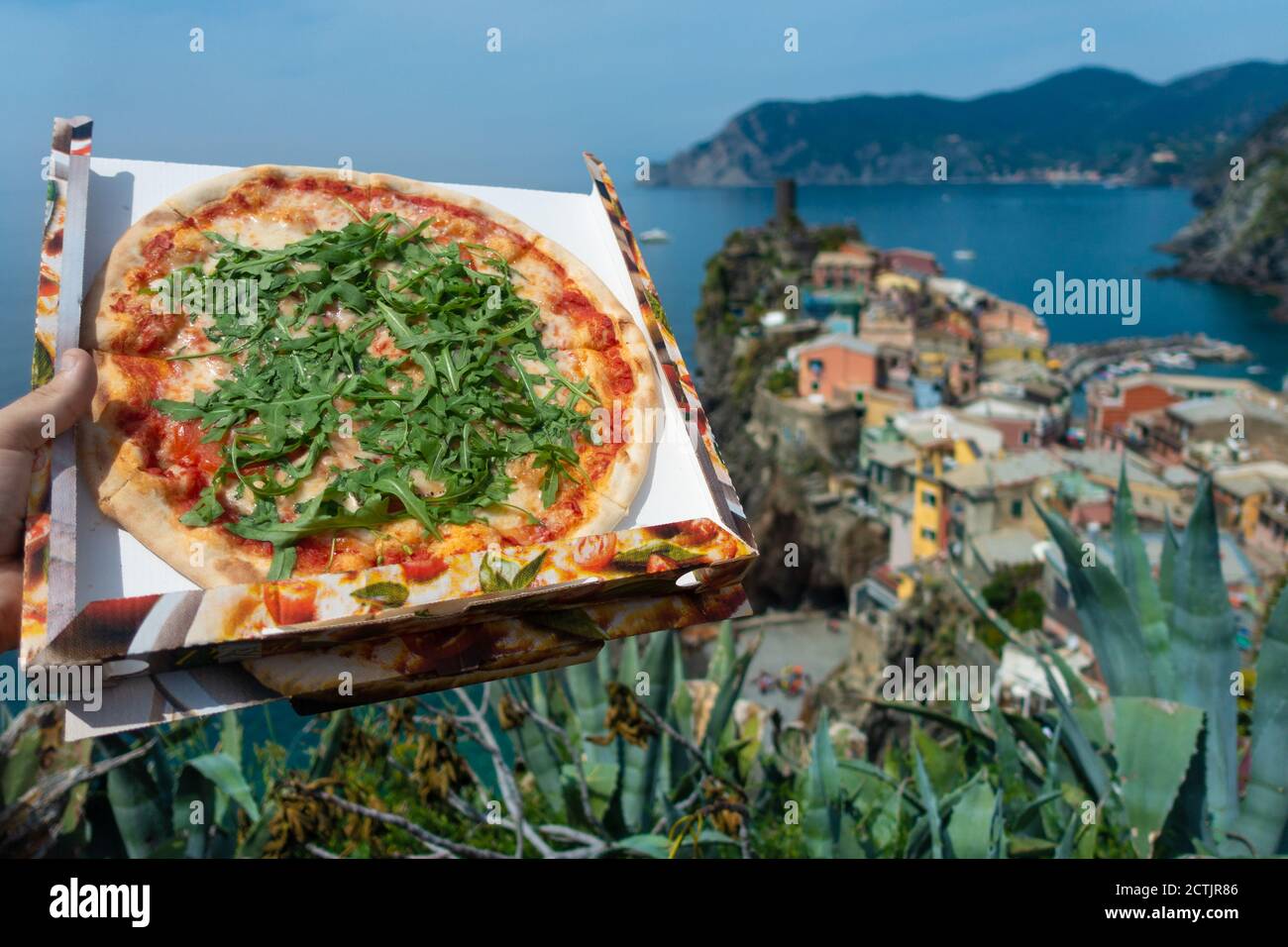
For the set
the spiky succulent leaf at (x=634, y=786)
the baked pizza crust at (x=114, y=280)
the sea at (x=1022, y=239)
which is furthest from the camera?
the sea at (x=1022, y=239)

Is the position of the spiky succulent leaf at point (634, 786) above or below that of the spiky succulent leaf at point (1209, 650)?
below

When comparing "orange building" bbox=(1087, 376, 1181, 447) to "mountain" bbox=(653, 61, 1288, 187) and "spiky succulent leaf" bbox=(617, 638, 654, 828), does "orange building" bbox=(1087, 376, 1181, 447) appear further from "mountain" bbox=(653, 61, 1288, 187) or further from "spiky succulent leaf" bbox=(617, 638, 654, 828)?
"mountain" bbox=(653, 61, 1288, 187)

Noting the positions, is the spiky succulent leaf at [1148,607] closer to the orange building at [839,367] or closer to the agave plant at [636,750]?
the agave plant at [636,750]

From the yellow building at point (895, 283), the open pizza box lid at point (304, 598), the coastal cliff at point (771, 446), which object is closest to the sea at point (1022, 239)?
the coastal cliff at point (771, 446)

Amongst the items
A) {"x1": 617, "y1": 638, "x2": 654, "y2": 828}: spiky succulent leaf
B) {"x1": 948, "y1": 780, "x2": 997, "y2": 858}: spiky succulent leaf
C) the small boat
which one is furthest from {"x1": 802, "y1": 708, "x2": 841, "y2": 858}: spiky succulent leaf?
the small boat

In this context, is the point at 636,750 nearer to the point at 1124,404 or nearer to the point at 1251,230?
the point at 1124,404

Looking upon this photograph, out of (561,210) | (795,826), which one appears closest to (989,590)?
(795,826)

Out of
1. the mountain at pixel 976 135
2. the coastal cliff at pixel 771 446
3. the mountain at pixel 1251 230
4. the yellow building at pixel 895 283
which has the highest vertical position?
the mountain at pixel 976 135
